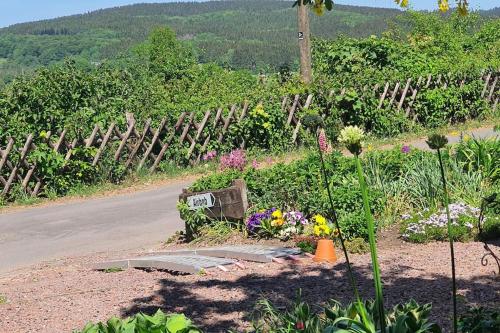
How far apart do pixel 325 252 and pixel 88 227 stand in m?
5.62

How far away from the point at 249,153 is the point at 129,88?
3532 millimetres

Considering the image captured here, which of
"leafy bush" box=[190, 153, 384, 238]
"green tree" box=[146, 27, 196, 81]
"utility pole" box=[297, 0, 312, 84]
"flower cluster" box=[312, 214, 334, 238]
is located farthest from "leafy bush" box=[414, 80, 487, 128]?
"green tree" box=[146, 27, 196, 81]

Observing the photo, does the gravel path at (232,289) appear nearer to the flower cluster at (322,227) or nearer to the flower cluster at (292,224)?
the flower cluster at (322,227)

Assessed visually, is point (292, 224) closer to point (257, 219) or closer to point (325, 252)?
point (257, 219)

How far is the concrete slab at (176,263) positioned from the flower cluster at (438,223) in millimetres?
1842

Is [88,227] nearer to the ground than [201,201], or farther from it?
nearer to the ground

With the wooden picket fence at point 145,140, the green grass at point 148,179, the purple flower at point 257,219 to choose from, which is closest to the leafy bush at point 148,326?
the purple flower at point 257,219

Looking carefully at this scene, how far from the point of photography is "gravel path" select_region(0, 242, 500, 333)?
19.1 ft

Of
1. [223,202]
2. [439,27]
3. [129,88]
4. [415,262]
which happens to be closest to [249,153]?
[129,88]

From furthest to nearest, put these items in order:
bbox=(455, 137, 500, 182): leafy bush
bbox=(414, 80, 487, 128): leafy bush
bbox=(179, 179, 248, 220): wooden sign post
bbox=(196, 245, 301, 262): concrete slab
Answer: bbox=(414, 80, 487, 128): leafy bush → bbox=(455, 137, 500, 182): leafy bush → bbox=(179, 179, 248, 220): wooden sign post → bbox=(196, 245, 301, 262): concrete slab

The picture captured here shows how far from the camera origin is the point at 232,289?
6496mm

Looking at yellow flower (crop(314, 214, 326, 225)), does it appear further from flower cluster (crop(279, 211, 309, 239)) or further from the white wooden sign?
the white wooden sign

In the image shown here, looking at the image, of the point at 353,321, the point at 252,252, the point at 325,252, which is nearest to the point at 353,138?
the point at 353,321

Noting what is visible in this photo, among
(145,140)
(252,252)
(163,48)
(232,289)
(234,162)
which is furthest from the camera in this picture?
(163,48)
